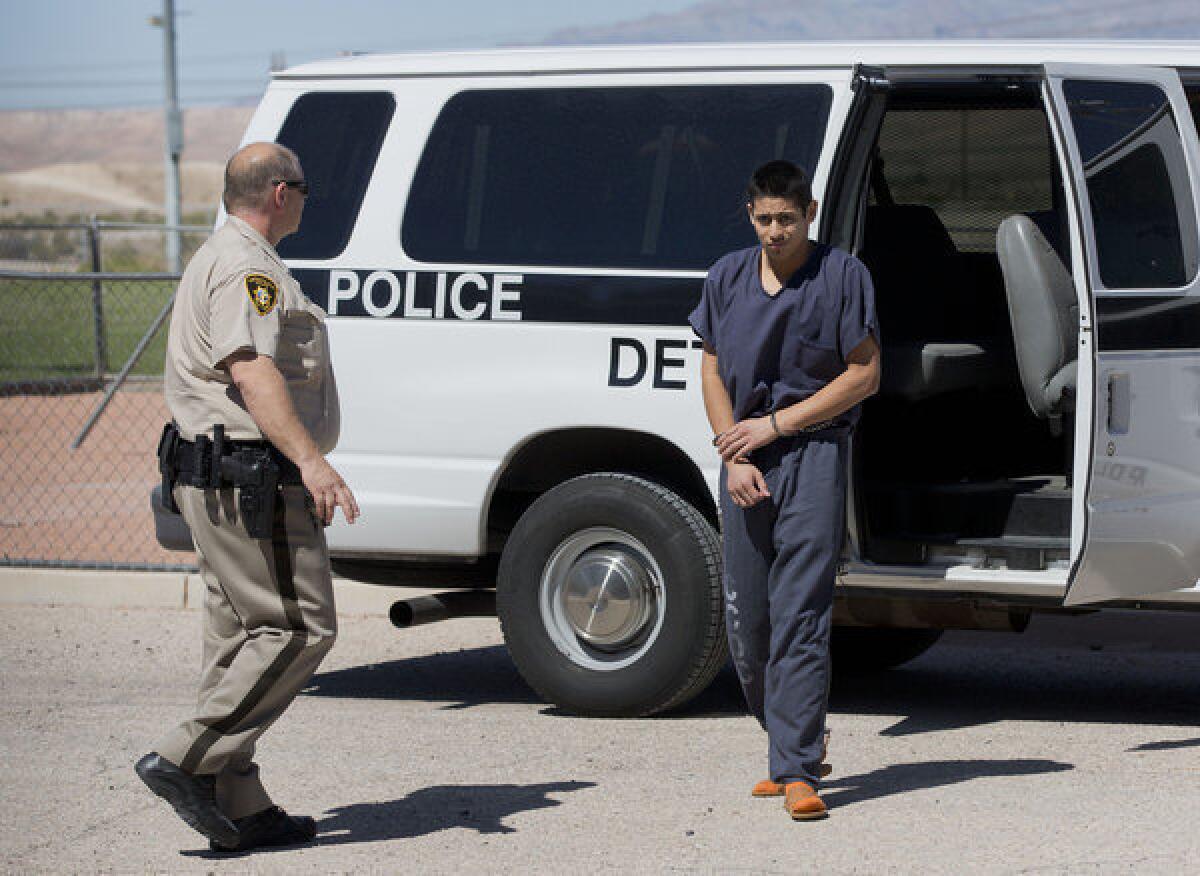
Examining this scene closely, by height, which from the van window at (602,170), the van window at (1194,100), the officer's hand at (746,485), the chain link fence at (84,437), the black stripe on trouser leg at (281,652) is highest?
the van window at (1194,100)

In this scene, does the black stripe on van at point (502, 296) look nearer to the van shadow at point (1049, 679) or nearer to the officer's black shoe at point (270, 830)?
the van shadow at point (1049, 679)

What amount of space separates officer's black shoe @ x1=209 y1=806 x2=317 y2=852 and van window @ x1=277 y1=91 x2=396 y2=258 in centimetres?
252

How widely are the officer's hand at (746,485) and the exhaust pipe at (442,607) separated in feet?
6.04

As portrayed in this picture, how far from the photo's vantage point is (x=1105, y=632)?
863 cm

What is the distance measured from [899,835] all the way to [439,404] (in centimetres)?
248

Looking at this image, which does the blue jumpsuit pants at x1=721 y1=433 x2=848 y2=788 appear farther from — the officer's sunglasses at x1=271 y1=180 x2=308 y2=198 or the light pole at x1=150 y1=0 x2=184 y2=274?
the light pole at x1=150 y1=0 x2=184 y2=274

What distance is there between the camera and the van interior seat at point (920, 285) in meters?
7.78

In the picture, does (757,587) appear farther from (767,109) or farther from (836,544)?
(767,109)

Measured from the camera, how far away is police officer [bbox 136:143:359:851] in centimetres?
545

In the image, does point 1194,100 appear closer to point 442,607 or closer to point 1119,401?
point 1119,401

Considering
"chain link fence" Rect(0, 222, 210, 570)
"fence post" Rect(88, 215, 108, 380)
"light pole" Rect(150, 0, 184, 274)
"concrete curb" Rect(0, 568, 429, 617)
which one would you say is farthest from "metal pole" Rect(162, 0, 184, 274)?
"concrete curb" Rect(0, 568, 429, 617)

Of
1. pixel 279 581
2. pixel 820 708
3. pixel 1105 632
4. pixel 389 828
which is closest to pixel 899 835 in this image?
pixel 820 708

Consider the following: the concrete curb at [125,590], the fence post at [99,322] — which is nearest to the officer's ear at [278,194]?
the concrete curb at [125,590]

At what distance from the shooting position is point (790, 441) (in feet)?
19.7
